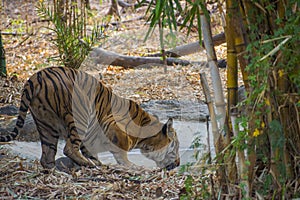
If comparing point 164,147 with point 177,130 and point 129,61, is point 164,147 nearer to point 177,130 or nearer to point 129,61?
point 177,130

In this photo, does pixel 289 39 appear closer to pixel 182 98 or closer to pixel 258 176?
pixel 258 176

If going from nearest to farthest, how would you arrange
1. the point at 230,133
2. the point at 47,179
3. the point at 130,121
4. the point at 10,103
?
the point at 230,133
the point at 47,179
the point at 130,121
the point at 10,103

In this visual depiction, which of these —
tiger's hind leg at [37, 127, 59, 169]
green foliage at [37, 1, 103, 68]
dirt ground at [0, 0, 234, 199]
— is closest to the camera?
dirt ground at [0, 0, 234, 199]

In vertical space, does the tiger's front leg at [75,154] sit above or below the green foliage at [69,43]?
below

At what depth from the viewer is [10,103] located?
813cm

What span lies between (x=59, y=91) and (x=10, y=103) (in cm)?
301

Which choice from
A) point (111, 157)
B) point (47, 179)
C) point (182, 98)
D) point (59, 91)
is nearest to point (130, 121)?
point (111, 157)

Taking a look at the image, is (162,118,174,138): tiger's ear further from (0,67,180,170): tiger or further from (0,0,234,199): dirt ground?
(0,0,234,199): dirt ground

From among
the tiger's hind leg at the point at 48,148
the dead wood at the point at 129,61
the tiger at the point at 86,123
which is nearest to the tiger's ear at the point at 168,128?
the tiger at the point at 86,123

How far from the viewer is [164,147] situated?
233 inches

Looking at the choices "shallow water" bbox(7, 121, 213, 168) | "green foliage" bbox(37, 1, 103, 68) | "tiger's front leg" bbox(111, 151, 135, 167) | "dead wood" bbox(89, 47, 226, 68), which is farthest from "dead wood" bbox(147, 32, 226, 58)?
"tiger's front leg" bbox(111, 151, 135, 167)

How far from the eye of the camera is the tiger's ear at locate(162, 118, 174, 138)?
19.2ft

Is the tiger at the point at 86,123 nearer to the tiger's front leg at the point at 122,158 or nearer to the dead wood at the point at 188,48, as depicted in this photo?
the tiger's front leg at the point at 122,158

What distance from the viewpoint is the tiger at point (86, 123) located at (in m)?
5.28
